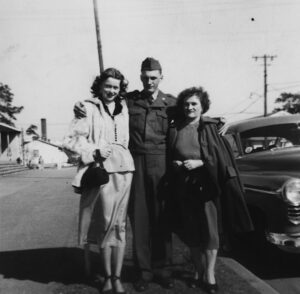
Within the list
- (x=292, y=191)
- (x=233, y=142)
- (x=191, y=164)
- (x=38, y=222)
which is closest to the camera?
(x=191, y=164)

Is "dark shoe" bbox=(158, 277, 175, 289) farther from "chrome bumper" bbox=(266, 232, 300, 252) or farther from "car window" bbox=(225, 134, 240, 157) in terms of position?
"car window" bbox=(225, 134, 240, 157)

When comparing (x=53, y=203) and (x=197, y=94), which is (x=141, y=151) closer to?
(x=197, y=94)

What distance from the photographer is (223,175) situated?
3.63 meters

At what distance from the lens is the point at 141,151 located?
3715mm

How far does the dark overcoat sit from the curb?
518 mm

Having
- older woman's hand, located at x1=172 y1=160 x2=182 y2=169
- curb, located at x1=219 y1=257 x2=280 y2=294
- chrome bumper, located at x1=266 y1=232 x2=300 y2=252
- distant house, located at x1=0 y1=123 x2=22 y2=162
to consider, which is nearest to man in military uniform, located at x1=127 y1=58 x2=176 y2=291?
older woman's hand, located at x1=172 y1=160 x2=182 y2=169

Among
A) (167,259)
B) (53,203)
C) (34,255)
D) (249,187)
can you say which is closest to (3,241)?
(34,255)

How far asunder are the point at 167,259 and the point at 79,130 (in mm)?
1366

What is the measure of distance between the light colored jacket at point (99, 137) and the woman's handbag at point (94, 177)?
1.8 inches

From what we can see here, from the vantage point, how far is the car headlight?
407 cm

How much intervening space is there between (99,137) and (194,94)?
0.89 meters

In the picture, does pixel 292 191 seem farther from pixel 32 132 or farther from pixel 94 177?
pixel 32 132

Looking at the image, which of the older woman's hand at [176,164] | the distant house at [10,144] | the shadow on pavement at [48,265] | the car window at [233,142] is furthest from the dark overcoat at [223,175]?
the distant house at [10,144]

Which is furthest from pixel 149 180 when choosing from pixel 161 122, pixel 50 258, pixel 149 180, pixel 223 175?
pixel 50 258
